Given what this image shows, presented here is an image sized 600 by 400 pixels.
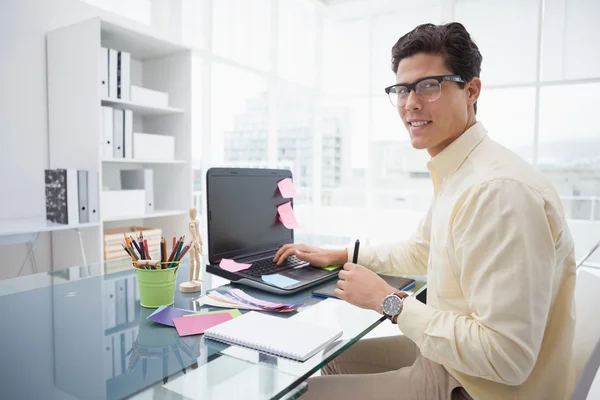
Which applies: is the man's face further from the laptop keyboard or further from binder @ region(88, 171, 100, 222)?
binder @ region(88, 171, 100, 222)

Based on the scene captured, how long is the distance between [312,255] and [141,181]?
1.73 meters

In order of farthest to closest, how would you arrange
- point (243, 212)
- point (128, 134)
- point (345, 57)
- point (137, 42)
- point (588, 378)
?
point (345, 57) → point (137, 42) → point (128, 134) → point (243, 212) → point (588, 378)

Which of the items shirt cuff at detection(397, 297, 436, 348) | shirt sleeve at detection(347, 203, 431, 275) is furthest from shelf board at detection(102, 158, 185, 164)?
shirt cuff at detection(397, 297, 436, 348)

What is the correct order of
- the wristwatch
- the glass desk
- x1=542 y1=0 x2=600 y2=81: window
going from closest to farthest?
1. the glass desk
2. the wristwatch
3. x1=542 y1=0 x2=600 y2=81: window

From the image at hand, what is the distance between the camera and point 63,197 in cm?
217

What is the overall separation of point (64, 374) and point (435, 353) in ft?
2.21

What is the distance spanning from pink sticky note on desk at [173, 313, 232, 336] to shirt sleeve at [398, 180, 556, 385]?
444 millimetres

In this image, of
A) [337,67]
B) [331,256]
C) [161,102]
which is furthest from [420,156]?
[331,256]

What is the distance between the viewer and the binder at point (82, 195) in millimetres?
2241

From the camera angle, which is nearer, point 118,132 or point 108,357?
point 108,357

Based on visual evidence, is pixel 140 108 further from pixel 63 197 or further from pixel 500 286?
pixel 500 286

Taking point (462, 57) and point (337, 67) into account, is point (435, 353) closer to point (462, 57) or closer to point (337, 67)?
point (462, 57)

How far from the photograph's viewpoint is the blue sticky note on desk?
1.12 meters

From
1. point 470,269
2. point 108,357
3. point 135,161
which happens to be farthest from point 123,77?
point 470,269
